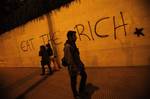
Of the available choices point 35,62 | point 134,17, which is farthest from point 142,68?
point 35,62

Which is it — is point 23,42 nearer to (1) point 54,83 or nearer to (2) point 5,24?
(2) point 5,24

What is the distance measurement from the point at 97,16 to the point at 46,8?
359cm

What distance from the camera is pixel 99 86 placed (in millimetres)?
7410

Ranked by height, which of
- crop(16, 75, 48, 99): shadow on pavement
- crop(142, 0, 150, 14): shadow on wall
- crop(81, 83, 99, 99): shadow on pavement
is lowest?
crop(16, 75, 48, 99): shadow on pavement

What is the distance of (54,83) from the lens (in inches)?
356

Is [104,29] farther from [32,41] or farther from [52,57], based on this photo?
[32,41]

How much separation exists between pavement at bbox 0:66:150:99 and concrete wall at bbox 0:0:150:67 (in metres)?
0.43

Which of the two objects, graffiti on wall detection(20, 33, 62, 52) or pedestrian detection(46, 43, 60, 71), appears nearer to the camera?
pedestrian detection(46, 43, 60, 71)

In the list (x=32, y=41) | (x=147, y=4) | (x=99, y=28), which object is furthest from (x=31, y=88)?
(x=32, y=41)

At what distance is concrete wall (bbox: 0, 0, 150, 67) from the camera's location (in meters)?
8.38

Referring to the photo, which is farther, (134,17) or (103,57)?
(103,57)

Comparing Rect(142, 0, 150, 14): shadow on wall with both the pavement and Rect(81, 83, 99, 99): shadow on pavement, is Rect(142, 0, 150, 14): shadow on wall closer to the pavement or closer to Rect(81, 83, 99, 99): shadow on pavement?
the pavement

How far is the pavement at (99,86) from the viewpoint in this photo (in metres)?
6.44

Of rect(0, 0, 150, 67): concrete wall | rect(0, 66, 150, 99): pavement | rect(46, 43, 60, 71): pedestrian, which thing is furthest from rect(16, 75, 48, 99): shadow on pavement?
rect(0, 0, 150, 67): concrete wall
